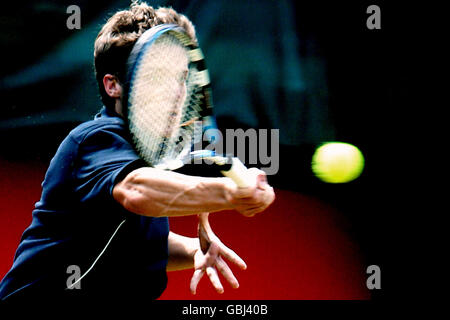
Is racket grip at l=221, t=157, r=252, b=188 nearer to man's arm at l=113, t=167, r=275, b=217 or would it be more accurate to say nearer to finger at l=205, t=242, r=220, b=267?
man's arm at l=113, t=167, r=275, b=217

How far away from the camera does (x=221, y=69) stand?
176 cm

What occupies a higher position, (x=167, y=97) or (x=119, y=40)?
(x=119, y=40)

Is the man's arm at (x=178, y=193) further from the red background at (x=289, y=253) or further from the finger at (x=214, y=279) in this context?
the red background at (x=289, y=253)

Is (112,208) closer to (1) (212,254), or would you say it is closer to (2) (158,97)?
(2) (158,97)

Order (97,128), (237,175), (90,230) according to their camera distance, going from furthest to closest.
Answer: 1. (90,230)
2. (97,128)
3. (237,175)

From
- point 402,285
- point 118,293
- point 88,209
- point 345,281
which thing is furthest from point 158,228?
point 402,285

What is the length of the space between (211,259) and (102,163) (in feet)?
1.32

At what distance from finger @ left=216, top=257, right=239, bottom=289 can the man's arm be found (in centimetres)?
36

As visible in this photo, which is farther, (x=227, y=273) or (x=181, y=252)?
(x=181, y=252)

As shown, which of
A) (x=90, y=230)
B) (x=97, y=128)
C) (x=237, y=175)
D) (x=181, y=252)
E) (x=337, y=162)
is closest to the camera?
(x=237, y=175)

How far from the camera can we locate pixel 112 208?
869mm

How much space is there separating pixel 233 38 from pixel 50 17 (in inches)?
23.7

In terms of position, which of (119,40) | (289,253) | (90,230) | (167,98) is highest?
(119,40)

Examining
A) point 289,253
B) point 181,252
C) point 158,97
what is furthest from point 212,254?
point 289,253
